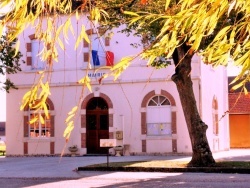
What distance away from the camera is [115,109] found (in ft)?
97.2

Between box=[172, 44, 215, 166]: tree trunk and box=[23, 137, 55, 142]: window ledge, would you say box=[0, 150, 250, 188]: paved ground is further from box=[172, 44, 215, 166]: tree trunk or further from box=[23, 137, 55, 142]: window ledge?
box=[23, 137, 55, 142]: window ledge

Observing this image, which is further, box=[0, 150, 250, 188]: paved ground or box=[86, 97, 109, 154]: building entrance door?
box=[86, 97, 109, 154]: building entrance door

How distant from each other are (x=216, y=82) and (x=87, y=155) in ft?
29.7

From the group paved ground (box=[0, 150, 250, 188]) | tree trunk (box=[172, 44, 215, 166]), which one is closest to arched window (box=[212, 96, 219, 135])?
tree trunk (box=[172, 44, 215, 166])

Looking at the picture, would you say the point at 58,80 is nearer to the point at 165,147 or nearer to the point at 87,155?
the point at 87,155

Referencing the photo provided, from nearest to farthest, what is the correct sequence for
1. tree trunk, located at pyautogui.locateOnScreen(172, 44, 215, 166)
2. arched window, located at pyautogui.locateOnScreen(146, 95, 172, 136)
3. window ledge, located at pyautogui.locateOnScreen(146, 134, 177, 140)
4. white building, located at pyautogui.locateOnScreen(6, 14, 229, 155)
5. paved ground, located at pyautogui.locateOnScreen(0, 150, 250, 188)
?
1. paved ground, located at pyautogui.locateOnScreen(0, 150, 250, 188)
2. tree trunk, located at pyautogui.locateOnScreen(172, 44, 215, 166)
3. window ledge, located at pyautogui.locateOnScreen(146, 134, 177, 140)
4. white building, located at pyautogui.locateOnScreen(6, 14, 229, 155)
5. arched window, located at pyautogui.locateOnScreen(146, 95, 172, 136)

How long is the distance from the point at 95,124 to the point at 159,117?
3596 millimetres

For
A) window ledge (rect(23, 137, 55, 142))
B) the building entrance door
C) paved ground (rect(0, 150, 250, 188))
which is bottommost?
paved ground (rect(0, 150, 250, 188))

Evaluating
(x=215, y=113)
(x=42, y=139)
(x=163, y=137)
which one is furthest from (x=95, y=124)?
(x=215, y=113)

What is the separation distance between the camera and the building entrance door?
30188mm

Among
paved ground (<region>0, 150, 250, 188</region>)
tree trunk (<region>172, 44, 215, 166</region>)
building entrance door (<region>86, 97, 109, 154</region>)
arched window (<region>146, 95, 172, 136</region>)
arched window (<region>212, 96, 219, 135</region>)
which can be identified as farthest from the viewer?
arched window (<region>212, 96, 219, 135</region>)

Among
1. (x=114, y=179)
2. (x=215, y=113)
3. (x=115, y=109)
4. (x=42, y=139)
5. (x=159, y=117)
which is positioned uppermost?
(x=115, y=109)

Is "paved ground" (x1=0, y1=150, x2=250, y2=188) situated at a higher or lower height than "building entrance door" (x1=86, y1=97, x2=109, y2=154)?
lower

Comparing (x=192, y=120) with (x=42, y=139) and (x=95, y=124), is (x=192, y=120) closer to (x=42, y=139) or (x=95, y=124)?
(x=95, y=124)
